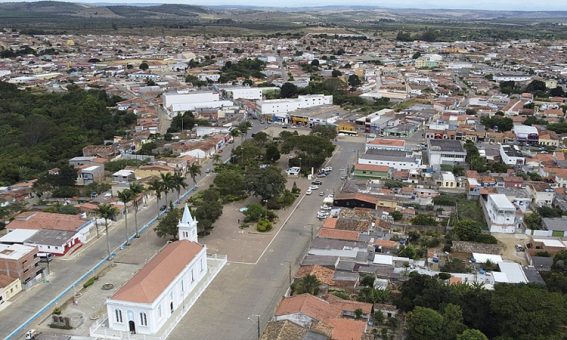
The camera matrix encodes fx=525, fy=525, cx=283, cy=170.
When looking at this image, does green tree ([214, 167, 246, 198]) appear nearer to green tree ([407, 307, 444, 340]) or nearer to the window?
the window

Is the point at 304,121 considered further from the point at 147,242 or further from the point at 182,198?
the point at 147,242

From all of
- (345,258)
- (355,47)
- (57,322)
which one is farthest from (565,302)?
(355,47)

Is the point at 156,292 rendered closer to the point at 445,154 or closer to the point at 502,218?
the point at 502,218

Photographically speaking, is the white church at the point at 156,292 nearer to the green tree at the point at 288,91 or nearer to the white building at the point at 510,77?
the green tree at the point at 288,91

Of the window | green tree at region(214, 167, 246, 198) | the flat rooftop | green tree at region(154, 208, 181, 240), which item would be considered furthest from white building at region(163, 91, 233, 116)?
the window

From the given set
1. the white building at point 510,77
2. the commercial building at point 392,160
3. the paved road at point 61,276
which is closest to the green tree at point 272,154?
the commercial building at point 392,160

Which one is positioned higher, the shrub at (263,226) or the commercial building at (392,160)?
the commercial building at (392,160)
